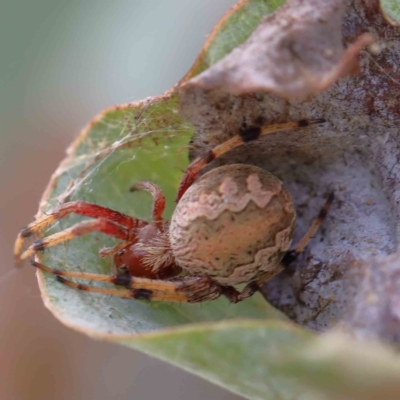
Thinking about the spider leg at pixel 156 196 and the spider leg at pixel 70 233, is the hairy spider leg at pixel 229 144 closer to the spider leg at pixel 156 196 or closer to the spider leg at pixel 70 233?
the spider leg at pixel 156 196

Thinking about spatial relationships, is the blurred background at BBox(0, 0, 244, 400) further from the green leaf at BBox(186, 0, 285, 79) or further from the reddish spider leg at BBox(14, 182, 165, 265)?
the green leaf at BBox(186, 0, 285, 79)

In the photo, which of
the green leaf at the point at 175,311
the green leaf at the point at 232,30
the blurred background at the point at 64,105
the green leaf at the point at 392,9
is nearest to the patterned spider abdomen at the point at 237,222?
the green leaf at the point at 175,311

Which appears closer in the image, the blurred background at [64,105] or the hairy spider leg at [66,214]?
the hairy spider leg at [66,214]

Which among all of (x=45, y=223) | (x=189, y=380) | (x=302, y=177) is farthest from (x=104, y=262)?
(x=189, y=380)

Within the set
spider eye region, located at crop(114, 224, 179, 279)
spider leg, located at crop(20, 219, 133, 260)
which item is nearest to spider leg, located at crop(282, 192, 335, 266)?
spider eye region, located at crop(114, 224, 179, 279)

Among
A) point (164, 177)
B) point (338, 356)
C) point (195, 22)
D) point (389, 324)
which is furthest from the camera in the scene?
point (195, 22)

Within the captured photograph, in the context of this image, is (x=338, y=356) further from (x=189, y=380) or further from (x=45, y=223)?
(x=189, y=380)
